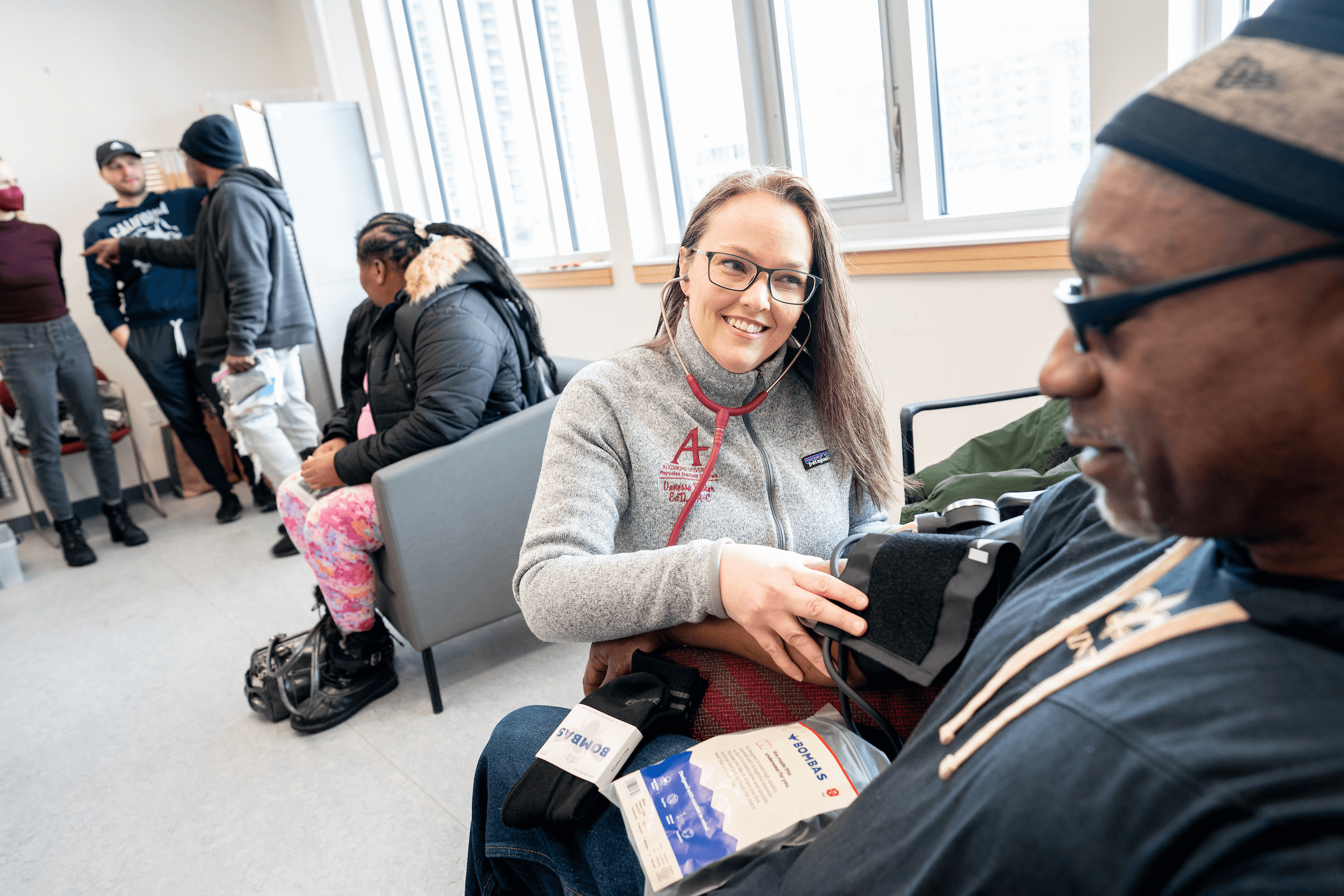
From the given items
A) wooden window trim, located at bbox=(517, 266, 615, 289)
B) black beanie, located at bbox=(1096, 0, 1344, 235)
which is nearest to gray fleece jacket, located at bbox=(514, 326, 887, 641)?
black beanie, located at bbox=(1096, 0, 1344, 235)

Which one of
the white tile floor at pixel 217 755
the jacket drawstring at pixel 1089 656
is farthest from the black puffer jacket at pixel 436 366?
the jacket drawstring at pixel 1089 656

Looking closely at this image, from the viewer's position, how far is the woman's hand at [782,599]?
83 centimetres

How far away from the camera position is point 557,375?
2.73 meters

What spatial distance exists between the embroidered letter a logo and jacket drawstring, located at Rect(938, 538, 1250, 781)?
0.70m

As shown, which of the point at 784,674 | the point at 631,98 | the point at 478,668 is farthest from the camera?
the point at 631,98

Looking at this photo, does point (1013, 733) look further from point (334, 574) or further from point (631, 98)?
point (631, 98)

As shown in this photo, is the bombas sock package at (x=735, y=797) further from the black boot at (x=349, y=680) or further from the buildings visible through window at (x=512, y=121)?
the buildings visible through window at (x=512, y=121)

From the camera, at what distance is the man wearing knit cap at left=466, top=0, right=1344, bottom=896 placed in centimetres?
37

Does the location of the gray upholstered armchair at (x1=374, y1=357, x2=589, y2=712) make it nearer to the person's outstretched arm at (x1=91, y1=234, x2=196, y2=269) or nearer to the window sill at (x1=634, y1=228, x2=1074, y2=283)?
the window sill at (x1=634, y1=228, x2=1074, y2=283)

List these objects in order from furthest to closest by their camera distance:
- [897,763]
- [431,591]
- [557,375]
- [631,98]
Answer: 1. [631,98]
2. [557,375]
3. [431,591]
4. [897,763]

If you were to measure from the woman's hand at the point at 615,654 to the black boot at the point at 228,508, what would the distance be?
151 inches

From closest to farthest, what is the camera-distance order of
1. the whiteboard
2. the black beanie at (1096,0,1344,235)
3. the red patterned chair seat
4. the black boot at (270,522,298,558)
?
1. the black beanie at (1096,0,1344,235)
2. the red patterned chair seat
3. the black boot at (270,522,298,558)
4. the whiteboard

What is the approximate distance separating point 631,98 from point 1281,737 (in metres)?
3.58

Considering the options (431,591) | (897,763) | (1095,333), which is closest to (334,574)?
(431,591)
